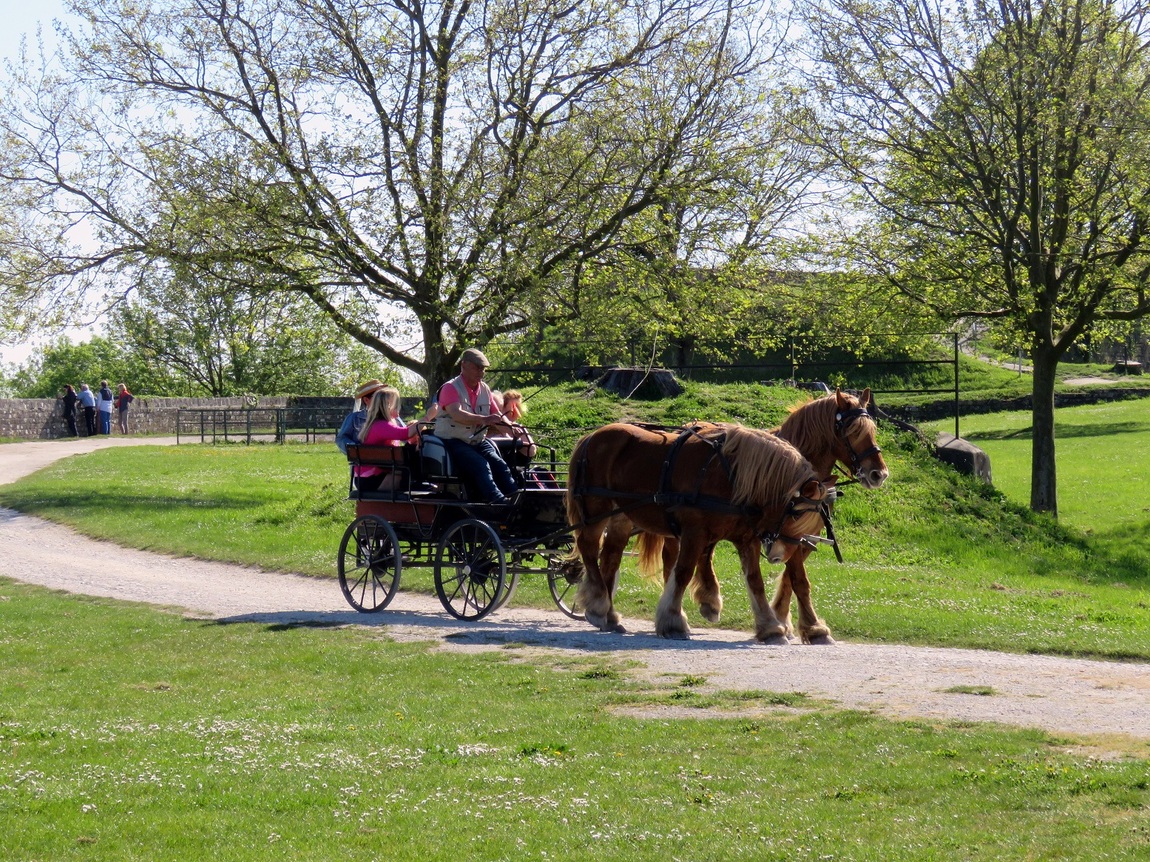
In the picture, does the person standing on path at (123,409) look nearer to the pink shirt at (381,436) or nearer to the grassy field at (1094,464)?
the grassy field at (1094,464)

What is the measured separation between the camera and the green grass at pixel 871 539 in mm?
13375

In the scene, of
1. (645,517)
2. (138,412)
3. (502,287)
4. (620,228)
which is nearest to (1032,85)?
(620,228)

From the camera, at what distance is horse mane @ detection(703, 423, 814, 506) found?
1127 cm

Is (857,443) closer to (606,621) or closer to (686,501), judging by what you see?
(686,501)

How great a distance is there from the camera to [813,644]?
1173 centimetres

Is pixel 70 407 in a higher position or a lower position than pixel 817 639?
higher

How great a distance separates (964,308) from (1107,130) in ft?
14.0

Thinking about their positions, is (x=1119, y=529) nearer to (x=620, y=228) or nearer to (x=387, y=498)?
(x=620, y=228)

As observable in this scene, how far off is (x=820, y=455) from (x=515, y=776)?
20.2 feet

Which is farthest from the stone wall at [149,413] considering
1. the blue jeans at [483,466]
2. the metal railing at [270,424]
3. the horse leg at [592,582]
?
the horse leg at [592,582]

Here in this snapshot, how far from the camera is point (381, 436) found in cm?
1375

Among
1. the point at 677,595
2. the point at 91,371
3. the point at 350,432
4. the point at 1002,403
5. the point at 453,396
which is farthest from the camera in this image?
the point at 91,371

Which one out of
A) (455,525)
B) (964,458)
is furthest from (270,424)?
(455,525)

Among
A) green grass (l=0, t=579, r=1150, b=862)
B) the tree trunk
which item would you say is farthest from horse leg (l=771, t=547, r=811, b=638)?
the tree trunk
